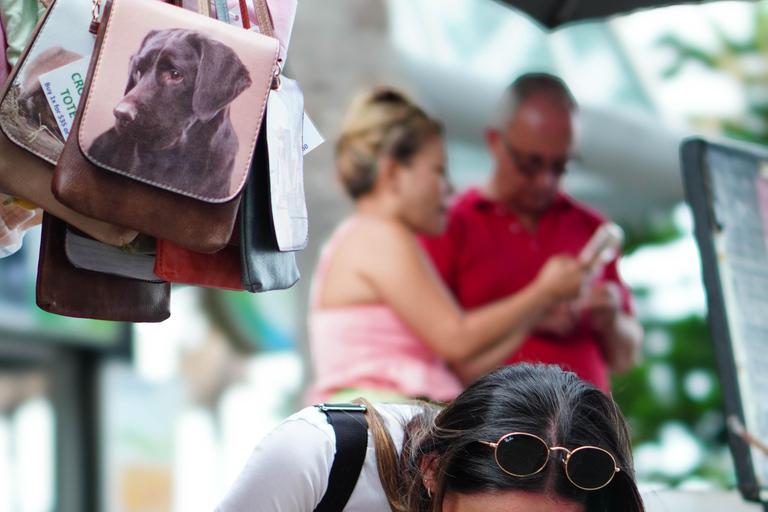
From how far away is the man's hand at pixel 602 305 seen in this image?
2654mm

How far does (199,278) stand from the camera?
1.24m

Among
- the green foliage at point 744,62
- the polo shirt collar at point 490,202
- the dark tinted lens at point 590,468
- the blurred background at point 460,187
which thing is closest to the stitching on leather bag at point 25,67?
the dark tinted lens at point 590,468

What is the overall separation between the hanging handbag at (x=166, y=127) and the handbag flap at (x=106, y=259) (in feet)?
0.49


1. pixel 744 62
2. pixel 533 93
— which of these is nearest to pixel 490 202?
pixel 533 93

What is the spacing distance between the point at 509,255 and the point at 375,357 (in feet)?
2.04

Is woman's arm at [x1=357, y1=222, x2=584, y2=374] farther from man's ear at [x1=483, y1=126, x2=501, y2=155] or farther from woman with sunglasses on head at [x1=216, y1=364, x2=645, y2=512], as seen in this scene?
woman with sunglasses on head at [x1=216, y1=364, x2=645, y2=512]

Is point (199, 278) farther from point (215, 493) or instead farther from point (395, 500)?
point (215, 493)

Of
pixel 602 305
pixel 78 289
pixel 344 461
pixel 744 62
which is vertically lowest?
pixel 744 62

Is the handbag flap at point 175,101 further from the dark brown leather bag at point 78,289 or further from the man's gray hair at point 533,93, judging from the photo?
the man's gray hair at point 533,93

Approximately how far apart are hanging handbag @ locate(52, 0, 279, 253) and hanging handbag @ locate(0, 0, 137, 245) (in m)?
0.06

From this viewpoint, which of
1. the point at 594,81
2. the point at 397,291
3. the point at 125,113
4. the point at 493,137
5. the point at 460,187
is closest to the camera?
the point at 125,113

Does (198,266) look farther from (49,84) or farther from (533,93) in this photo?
(533,93)

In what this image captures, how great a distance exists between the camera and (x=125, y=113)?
1.12 m

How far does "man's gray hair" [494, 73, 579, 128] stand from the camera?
278 centimetres
